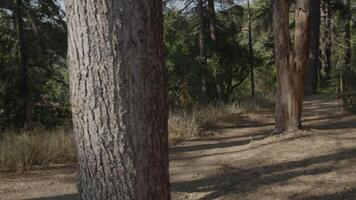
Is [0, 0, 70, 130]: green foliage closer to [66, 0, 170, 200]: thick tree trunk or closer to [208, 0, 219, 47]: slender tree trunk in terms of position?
[208, 0, 219, 47]: slender tree trunk

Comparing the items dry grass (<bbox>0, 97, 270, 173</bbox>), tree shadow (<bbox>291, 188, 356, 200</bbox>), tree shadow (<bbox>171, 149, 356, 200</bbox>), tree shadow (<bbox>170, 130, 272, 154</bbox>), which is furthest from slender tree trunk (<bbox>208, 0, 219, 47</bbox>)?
tree shadow (<bbox>291, 188, 356, 200</bbox>)

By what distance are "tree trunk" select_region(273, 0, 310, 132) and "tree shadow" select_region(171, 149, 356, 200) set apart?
1559mm

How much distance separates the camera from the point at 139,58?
9.10ft

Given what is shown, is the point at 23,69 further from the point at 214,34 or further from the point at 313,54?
the point at 313,54

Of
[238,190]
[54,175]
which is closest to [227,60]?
[54,175]

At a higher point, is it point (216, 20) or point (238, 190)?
point (216, 20)

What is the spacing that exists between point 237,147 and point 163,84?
5.36 metres

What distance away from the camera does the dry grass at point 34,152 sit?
24.6 feet

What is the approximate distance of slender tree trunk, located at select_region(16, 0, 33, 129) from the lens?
14.5 m

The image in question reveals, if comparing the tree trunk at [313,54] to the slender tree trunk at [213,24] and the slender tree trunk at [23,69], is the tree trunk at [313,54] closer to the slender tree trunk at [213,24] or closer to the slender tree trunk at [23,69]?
the slender tree trunk at [213,24]

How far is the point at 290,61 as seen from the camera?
7.95 metres

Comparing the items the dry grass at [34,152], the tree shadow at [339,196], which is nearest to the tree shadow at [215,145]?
the dry grass at [34,152]

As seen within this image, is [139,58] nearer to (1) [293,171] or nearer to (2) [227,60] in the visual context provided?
(1) [293,171]

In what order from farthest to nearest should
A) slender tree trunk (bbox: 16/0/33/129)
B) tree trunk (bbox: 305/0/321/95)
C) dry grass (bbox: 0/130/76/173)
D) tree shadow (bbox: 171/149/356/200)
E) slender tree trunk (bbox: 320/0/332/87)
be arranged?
slender tree trunk (bbox: 320/0/332/87), tree trunk (bbox: 305/0/321/95), slender tree trunk (bbox: 16/0/33/129), dry grass (bbox: 0/130/76/173), tree shadow (bbox: 171/149/356/200)
